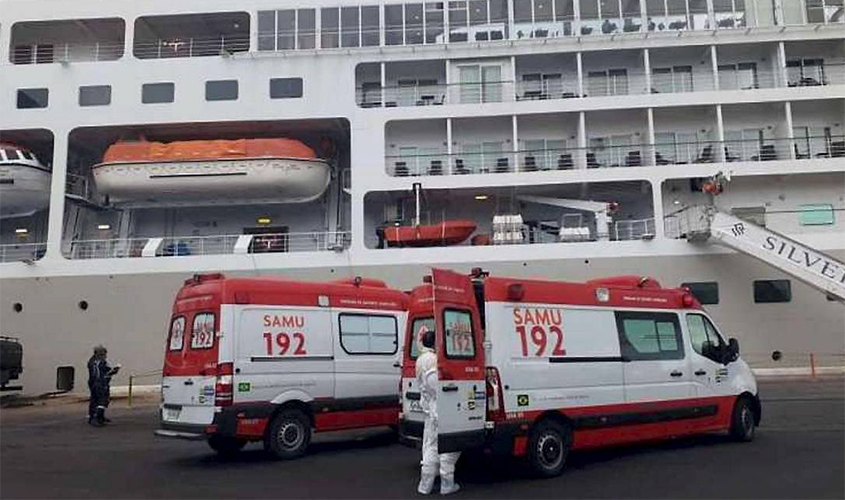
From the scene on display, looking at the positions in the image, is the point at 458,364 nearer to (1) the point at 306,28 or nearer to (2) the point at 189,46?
(1) the point at 306,28

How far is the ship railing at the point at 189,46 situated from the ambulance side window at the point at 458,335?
58.9 feet

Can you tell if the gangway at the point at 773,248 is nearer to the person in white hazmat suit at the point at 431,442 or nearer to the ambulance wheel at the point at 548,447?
the ambulance wheel at the point at 548,447

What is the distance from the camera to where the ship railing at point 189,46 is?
22.6 metres

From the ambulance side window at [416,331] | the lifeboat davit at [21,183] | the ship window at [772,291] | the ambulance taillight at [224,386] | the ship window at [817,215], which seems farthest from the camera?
the lifeboat davit at [21,183]

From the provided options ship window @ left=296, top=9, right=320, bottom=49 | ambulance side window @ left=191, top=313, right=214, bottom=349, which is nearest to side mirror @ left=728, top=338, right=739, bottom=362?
ambulance side window @ left=191, top=313, right=214, bottom=349

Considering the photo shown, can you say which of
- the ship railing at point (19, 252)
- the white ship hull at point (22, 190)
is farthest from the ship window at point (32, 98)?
the ship railing at point (19, 252)

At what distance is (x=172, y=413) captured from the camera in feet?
29.4

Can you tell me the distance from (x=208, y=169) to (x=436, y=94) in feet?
23.7

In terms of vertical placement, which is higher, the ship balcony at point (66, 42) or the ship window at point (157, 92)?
the ship balcony at point (66, 42)

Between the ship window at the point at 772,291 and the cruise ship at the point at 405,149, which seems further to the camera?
the cruise ship at the point at 405,149

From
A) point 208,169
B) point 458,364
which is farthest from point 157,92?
point 458,364

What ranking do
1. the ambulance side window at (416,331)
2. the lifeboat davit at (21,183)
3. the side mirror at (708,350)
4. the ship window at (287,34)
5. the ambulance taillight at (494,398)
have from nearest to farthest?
the ambulance taillight at (494,398)
the ambulance side window at (416,331)
the side mirror at (708,350)
the lifeboat davit at (21,183)
the ship window at (287,34)

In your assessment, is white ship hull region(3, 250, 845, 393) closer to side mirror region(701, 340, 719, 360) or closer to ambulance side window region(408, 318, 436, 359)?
side mirror region(701, 340, 719, 360)

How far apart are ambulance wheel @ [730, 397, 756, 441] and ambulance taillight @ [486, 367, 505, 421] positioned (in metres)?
3.97
